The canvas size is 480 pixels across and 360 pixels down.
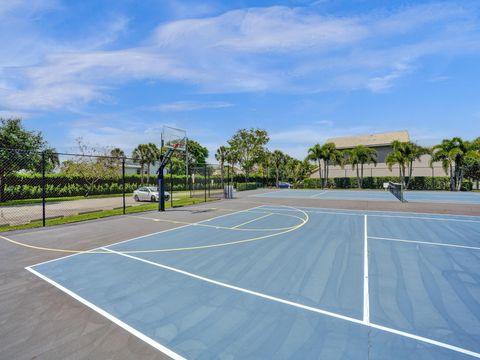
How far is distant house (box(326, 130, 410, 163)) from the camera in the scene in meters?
46.8

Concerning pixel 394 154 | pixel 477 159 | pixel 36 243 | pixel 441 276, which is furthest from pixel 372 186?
pixel 36 243

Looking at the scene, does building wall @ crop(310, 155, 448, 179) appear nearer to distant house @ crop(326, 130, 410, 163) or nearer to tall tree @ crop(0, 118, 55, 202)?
distant house @ crop(326, 130, 410, 163)

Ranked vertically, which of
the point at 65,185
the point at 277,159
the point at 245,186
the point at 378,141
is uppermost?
the point at 378,141

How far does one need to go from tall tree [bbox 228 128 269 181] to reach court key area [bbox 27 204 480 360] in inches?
1762

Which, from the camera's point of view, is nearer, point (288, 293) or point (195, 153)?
point (288, 293)

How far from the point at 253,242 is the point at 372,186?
38.6 meters

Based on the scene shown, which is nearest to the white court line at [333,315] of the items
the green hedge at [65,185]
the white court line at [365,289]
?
the white court line at [365,289]

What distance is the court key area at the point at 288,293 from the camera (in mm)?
3791

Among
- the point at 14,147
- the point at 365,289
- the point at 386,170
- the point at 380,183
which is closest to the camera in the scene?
the point at 365,289

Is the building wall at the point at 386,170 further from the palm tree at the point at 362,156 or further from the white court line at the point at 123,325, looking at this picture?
the white court line at the point at 123,325

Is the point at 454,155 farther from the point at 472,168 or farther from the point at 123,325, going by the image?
the point at 123,325

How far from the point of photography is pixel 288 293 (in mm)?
5363

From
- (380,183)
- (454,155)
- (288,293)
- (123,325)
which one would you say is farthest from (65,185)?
(454,155)

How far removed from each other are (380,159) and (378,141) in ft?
13.1
